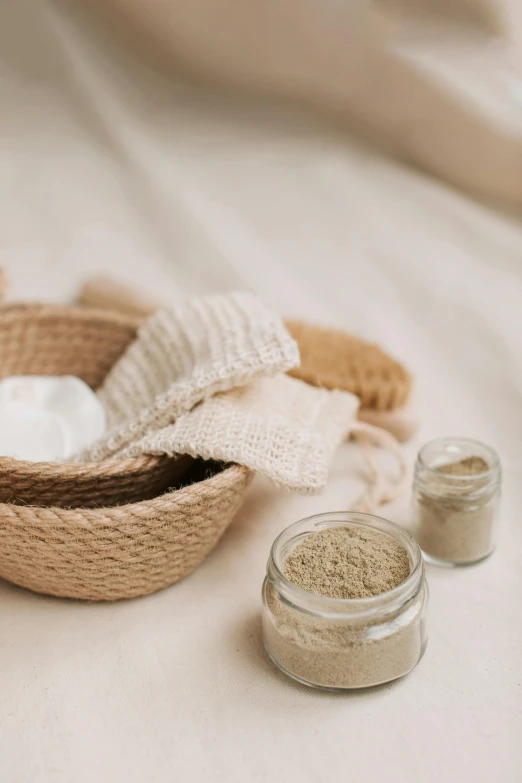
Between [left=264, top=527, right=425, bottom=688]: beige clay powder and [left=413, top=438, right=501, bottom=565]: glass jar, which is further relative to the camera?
[left=413, top=438, right=501, bottom=565]: glass jar

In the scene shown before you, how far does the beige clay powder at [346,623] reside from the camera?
570 mm

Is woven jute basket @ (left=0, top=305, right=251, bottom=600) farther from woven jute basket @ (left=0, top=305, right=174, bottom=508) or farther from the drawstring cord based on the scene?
the drawstring cord

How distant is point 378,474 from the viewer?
2.83 feet

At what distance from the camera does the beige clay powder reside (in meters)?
0.57

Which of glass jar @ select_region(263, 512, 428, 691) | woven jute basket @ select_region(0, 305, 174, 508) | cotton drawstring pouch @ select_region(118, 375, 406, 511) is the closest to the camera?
glass jar @ select_region(263, 512, 428, 691)

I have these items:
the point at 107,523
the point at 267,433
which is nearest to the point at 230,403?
the point at 267,433

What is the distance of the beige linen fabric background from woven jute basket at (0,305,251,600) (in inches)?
1.5

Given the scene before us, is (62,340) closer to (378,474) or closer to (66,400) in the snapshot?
(66,400)

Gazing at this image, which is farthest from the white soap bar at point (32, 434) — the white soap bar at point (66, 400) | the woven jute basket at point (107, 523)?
the woven jute basket at point (107, 523)

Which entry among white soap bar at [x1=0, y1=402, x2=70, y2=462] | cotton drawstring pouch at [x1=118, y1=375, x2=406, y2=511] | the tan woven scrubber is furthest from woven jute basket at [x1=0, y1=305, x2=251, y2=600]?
the tan woven scrubber

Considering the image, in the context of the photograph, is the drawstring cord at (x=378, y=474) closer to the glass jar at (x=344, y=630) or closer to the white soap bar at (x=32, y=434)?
the glass jar at (x=344, y=630)

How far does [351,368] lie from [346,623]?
453 mm

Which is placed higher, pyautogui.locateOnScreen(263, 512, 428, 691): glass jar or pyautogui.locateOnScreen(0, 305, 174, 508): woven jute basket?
pyautogui.locateOnScreen(263, 512, 428, 691): glass jar

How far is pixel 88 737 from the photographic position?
58 cm
